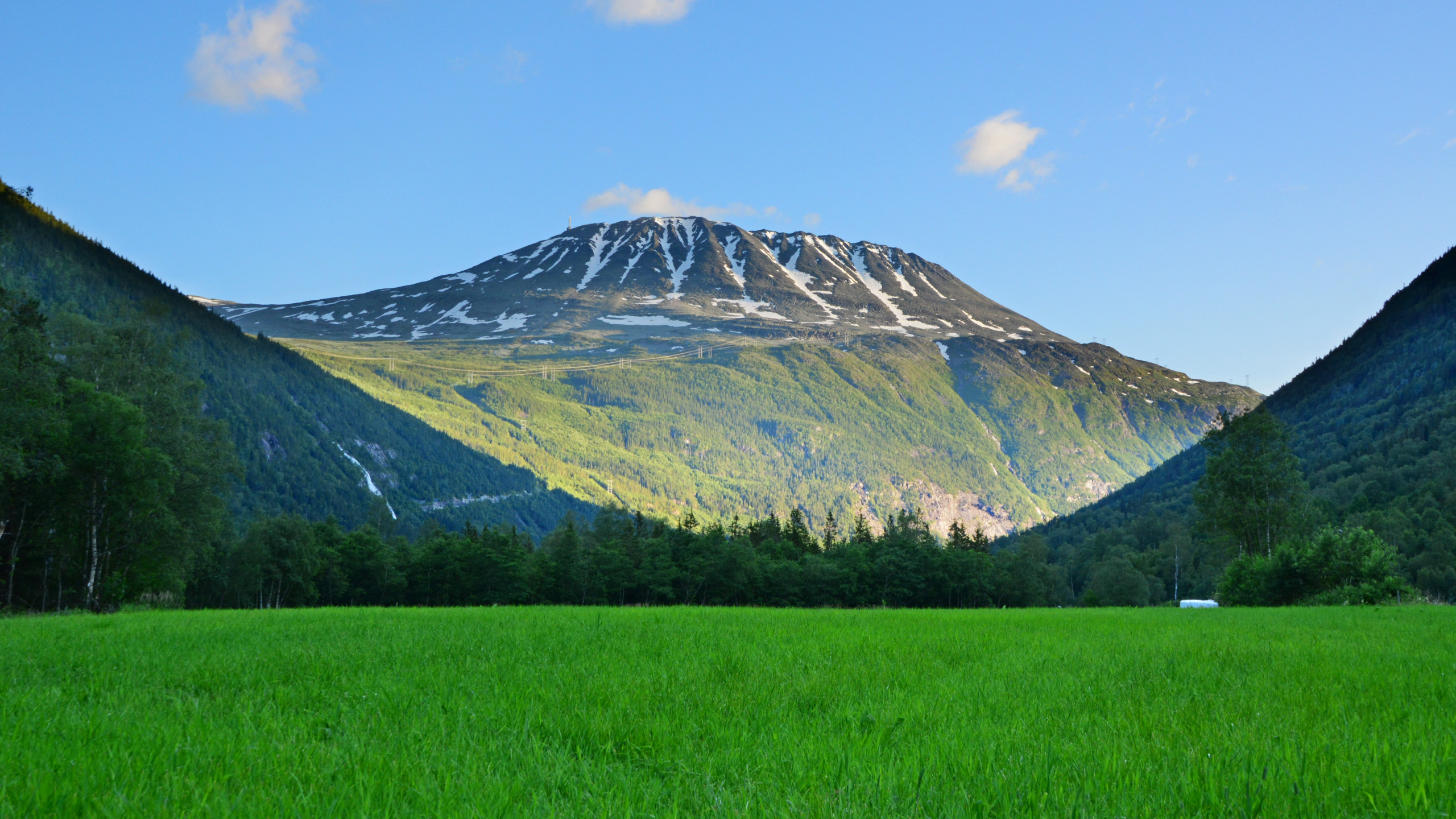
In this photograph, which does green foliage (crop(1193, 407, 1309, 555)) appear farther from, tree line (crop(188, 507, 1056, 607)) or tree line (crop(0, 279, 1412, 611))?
tree line (crop(188, 507, 1056, 607))

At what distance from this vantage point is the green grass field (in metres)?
3.85

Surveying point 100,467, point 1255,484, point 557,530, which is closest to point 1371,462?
point 1255,484

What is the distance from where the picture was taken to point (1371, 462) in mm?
116250

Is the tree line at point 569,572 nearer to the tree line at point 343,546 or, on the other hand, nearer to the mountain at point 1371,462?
the tree line at point 343,546

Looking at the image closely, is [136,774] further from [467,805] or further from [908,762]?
[908,762]

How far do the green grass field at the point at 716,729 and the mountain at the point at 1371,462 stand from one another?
53.9 meters

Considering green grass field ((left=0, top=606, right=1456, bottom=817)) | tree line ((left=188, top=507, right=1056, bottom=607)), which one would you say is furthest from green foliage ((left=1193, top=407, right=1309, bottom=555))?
green grass field ((left=0, top=606, right=1456, bottom=817))

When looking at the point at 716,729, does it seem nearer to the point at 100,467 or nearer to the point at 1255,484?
the point at 100,467

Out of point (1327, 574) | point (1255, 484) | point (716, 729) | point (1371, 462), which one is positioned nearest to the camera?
point (716, 729)

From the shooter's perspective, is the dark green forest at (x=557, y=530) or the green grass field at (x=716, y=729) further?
the dark green forest at (x=557, y=530)

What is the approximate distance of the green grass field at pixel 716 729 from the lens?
12.6 ft

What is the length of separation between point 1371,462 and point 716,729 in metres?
150

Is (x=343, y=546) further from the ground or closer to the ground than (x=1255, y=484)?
closer to the ground

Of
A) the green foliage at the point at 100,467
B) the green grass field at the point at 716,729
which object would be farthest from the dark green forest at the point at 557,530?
the green grass field at the point at 716,729
